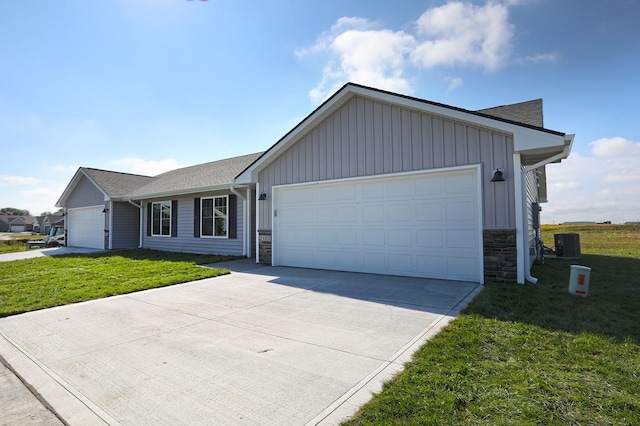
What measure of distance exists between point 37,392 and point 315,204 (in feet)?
22.7

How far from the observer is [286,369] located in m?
2.91

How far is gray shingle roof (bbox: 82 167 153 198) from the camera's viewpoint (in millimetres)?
16438

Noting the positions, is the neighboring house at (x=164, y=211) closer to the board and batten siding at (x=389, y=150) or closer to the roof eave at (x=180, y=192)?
the roof eave at (x=180, y=192)

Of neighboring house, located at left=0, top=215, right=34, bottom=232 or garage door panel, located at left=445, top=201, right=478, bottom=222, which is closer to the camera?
garage door panel, located at left=445, top=201, right=478, bottom=222

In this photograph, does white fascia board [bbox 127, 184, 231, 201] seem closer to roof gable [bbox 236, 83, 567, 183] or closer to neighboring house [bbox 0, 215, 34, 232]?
roof gable [bbox 236, 83, 567, 183]

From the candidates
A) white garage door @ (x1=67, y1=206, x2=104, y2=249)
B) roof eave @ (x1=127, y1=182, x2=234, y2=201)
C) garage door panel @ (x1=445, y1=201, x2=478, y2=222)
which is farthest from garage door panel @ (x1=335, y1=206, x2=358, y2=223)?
white garage door @ (x1=67, y1=206, x2=104, y2=249)

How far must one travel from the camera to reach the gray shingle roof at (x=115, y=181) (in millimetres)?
16438

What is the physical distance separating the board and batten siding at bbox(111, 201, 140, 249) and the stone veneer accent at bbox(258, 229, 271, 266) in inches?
419

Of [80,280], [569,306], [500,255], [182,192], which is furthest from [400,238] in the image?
[182,192]

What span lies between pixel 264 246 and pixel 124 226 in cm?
1093

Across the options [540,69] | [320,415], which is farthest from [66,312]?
[540,69]

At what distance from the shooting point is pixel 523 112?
859cm

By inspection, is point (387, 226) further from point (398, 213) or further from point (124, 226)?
point (124, 226)

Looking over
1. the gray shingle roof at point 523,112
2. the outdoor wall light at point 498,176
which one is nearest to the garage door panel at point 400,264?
the outdoor wall light at point 498,176
